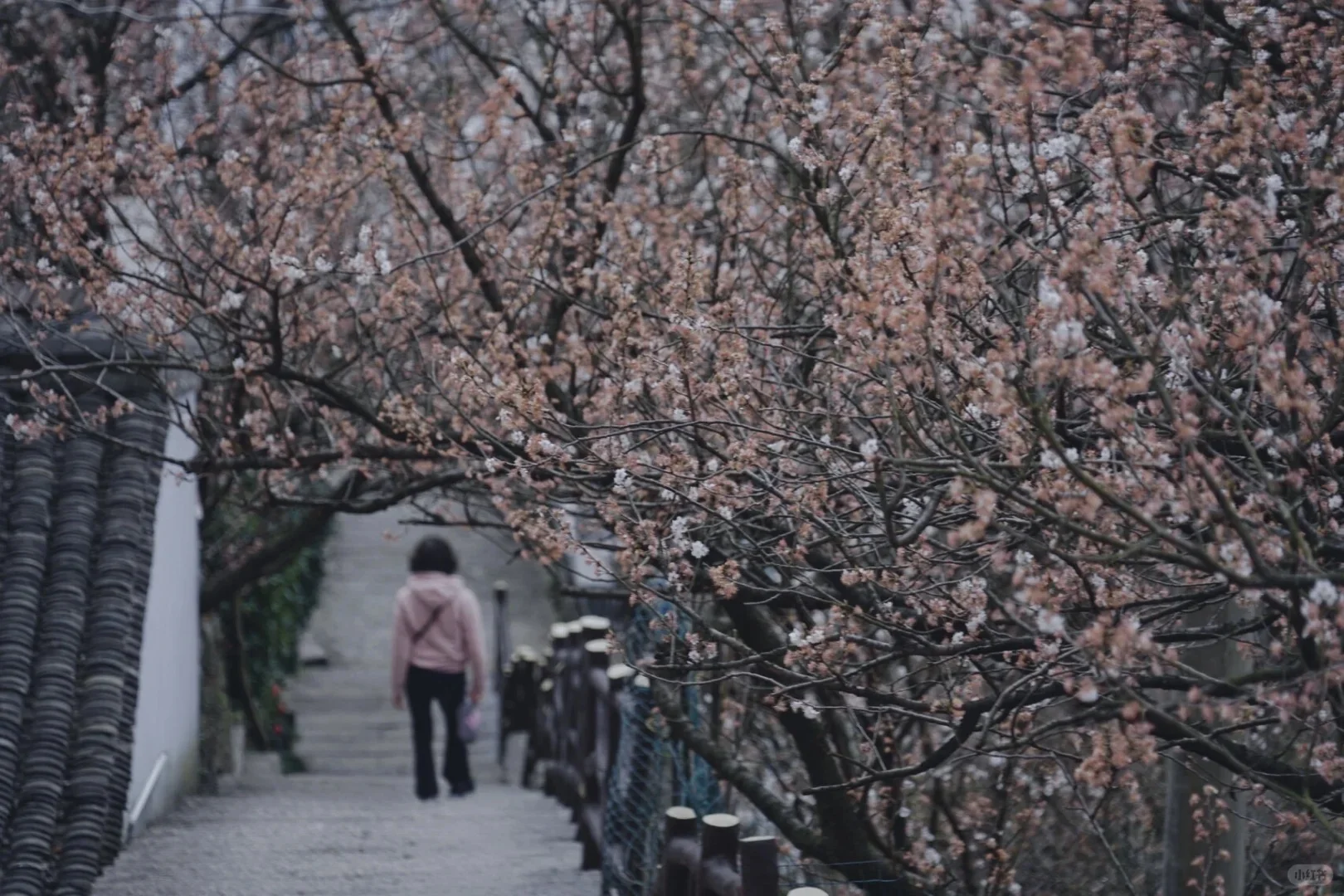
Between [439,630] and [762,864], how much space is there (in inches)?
236

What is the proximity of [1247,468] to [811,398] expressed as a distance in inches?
58.3

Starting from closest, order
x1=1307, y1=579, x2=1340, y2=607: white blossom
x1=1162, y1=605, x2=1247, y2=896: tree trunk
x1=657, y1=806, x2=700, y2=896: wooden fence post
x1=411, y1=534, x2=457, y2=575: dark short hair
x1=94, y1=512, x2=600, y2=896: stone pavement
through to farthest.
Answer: x1=1307, y1=579, x2=1340, y2=607: white blossom
x1=657, y1=806, x2=700, y2=896: wooden fence post
x1=1162, y1=605, x2=1247, y2=896: tree trunk
x1=94, y1=512, x2=600, y2=896: stone pavement
x1=411, y1=534, x2=457, y2=575: dark short hair

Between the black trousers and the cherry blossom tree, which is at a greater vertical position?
the cherry blossom tree

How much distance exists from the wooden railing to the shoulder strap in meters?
0.73

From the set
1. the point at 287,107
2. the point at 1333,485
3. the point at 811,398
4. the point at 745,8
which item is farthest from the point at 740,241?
the point at 287,107

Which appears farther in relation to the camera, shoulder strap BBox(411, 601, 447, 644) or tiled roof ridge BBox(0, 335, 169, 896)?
shoulder strap BBox(411, 601, 447, 644)

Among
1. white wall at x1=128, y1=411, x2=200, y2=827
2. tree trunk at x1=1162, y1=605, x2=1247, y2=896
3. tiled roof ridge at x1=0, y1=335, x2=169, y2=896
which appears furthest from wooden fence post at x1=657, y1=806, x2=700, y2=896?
white wall at x1=128, y1=411, x2=200, y2=827

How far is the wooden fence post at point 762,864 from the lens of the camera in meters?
3.40

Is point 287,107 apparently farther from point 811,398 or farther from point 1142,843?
point 1142,843

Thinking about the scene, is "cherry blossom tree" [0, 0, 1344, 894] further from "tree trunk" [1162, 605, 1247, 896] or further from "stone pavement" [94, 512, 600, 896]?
"stone pavement" [94, 512, 600, 896]

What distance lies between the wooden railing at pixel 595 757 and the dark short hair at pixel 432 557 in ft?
2.78

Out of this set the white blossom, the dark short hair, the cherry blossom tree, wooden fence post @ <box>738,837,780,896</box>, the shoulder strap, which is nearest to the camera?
the white blossom

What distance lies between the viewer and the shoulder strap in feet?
29.6

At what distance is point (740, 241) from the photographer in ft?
19.0
